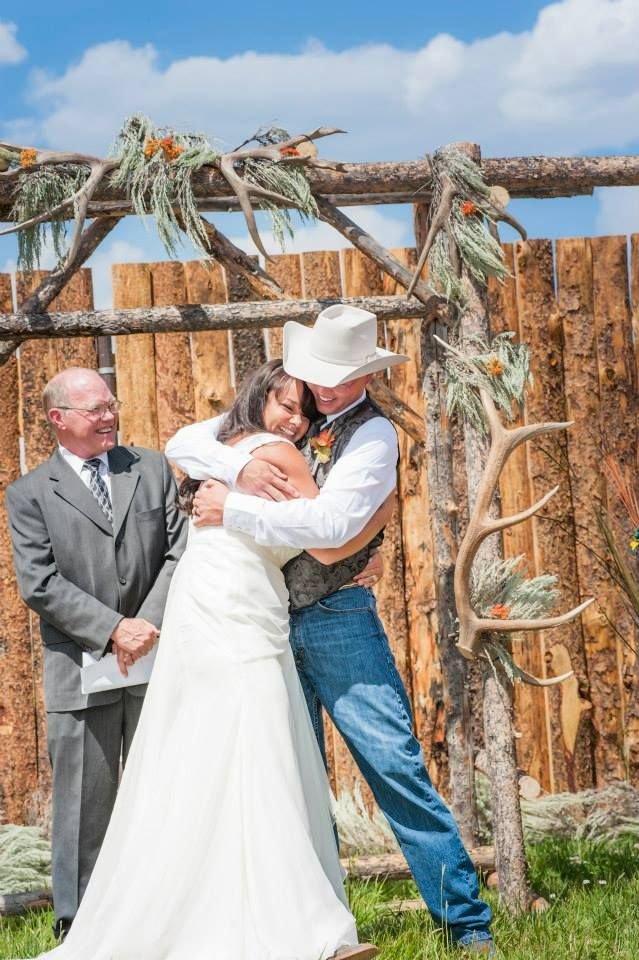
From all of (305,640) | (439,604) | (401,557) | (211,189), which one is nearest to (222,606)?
(305,640)

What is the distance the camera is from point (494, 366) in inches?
194

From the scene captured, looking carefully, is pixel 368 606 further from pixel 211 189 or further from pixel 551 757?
pixel 551 757

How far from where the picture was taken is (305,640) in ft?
13.4

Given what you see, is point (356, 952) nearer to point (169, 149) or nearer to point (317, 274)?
point (169, 149)

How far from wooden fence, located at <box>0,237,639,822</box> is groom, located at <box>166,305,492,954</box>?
1.73 metres

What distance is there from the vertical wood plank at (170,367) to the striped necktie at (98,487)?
1093 millimetres

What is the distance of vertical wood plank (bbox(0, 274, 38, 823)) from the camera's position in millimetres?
5746

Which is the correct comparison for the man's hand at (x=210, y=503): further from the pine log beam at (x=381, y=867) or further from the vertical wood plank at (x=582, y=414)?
the vertical wood plank at (x=582, y=414)

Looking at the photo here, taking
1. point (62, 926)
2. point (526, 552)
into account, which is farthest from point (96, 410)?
point (526, 552)

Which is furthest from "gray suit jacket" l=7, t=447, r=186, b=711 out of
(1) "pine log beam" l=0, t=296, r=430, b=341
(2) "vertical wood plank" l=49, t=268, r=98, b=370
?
(2) "vertical wood plank" l=49, t=268, r=98, b=370

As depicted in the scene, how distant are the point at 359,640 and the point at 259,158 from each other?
201 cm

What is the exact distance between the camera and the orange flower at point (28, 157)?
15.5 feet

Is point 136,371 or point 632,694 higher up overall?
point 136,371

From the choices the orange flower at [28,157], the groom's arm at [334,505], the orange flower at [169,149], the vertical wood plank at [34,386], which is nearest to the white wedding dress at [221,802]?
the groom's arm at [334,505]
